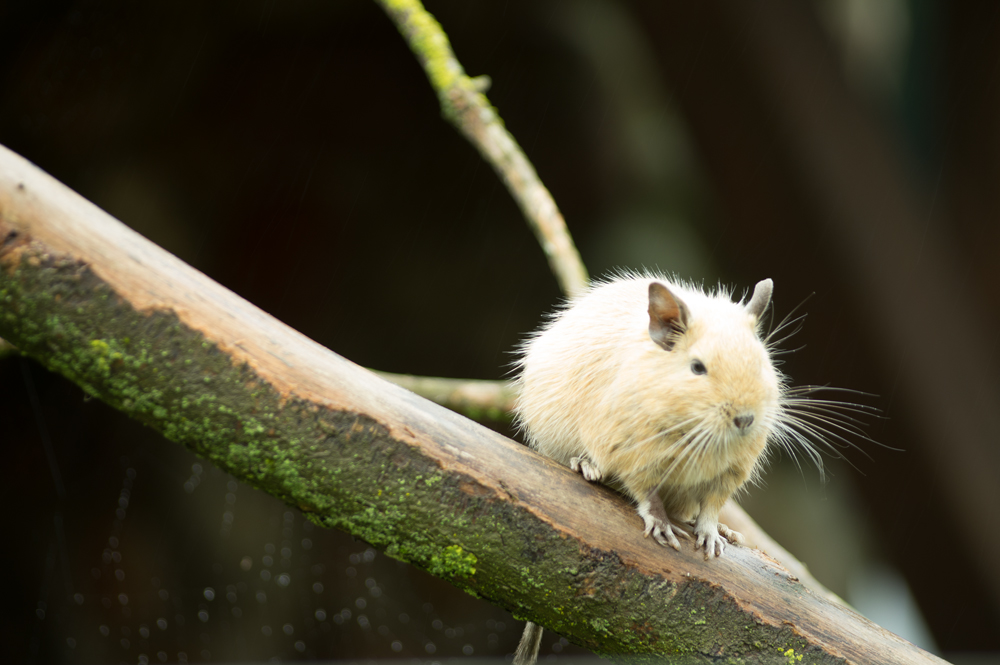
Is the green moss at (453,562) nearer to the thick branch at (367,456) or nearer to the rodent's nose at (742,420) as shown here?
the thick branch at (367,456)

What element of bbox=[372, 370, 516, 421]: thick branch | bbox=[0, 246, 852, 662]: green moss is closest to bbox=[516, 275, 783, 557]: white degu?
bbox=[0, 246, 852, 662]: green moss

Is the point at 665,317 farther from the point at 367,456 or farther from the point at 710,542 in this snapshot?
the point at 367,456

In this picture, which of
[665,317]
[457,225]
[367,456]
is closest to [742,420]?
[665,317]

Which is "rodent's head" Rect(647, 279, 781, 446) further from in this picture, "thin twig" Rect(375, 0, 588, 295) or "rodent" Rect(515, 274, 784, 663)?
"thin twig" Rect(375, 0, 588, 295)

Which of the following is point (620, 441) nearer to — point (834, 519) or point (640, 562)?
point (640, 562)

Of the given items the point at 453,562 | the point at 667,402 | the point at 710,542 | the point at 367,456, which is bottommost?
the point at 453,562
